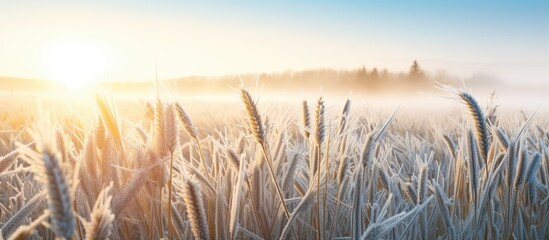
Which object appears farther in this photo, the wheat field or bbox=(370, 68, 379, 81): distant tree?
bbox=(370, 68, 379, 81): distant tree

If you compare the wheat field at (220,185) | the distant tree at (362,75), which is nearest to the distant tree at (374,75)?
the distant tree at (362,75)

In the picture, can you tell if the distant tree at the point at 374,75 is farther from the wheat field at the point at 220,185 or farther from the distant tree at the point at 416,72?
the wheat field at the point at 220,185

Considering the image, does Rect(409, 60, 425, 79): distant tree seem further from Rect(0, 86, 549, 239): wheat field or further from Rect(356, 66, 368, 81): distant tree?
Rect(0, 86, 549, 239): wheat field

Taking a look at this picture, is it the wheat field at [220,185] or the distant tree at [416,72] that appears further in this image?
the distant tree at [416,72]

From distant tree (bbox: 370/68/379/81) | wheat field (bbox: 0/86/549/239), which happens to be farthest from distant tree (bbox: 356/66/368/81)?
wheat field (bbox: 0/86/549/239)

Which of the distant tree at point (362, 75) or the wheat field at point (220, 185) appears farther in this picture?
the distant tree at point (362, 75)

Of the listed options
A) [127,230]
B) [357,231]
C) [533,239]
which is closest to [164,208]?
[127,230]

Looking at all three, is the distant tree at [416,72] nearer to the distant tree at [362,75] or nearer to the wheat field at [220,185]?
the distant tree at [362,75]

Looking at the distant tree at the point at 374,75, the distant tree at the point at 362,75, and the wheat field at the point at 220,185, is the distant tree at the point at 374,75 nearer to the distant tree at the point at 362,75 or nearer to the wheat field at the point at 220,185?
the distant tree at the point at 362,75

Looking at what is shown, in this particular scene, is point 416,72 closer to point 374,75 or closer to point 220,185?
point 374,75

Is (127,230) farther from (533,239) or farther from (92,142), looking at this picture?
(533,239)

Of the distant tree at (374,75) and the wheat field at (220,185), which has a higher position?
the wheat field at (220,185)

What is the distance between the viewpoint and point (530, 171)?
1.22 m

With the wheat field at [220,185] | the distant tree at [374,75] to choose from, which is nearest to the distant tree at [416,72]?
the distant tree at [374,75]
